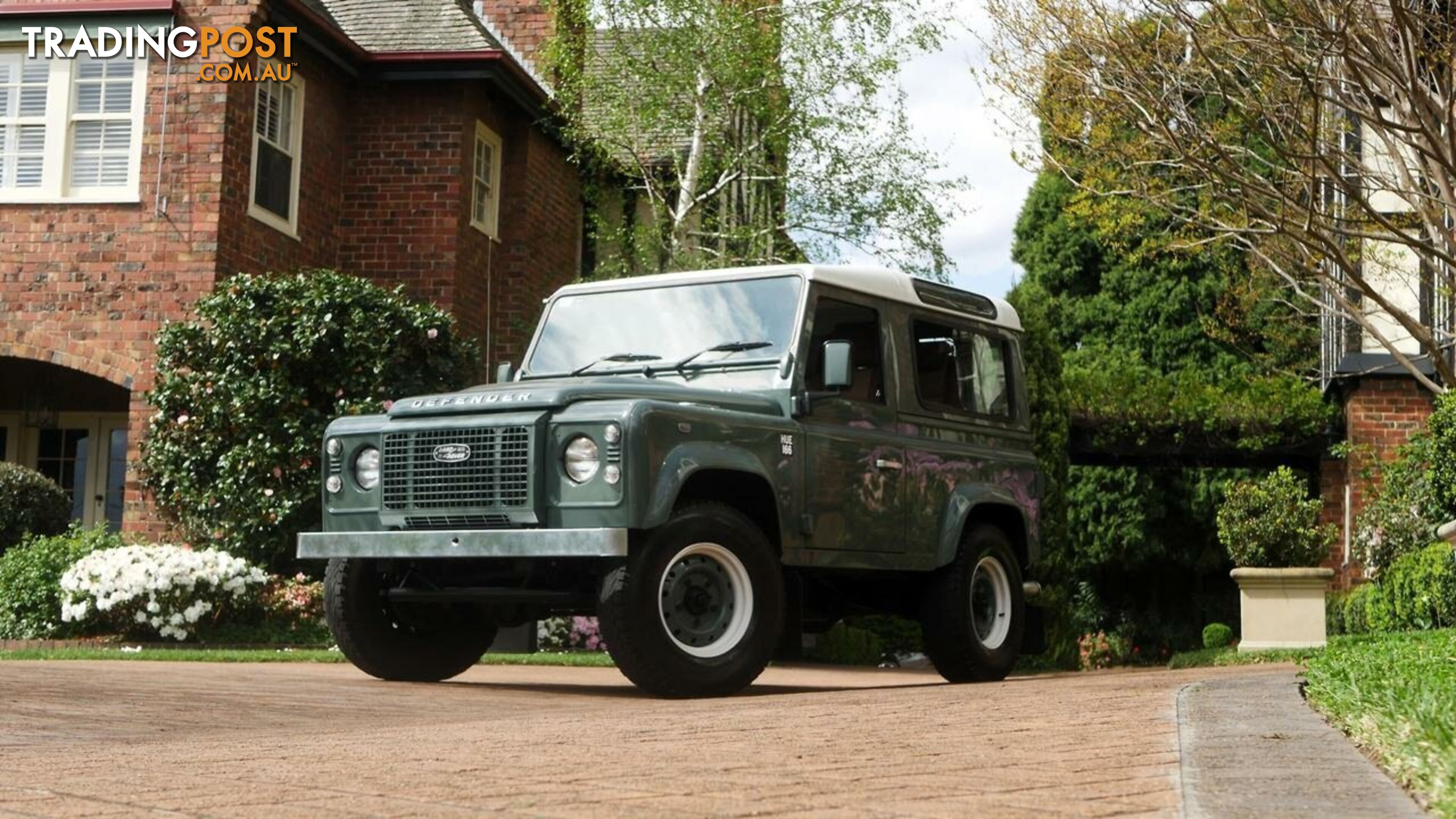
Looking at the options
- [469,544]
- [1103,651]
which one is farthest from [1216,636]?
[469,544]

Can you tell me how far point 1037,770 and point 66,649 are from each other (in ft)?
32.4

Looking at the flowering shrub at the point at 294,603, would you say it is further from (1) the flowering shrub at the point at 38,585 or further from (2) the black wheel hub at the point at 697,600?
(2) the black wheel hub at the point at 697,600

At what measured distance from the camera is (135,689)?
7.76 m

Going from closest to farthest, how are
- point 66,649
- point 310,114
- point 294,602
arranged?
point 66,649 → point 294,602 → point 310,114

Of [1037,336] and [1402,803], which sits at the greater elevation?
[1037,336]

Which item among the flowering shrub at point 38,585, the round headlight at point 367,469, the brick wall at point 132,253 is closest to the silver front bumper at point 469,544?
the round headlight at point 367,469

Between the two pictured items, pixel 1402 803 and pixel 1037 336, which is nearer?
pixel 1402 803

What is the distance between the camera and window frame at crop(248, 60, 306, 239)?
17422 mm

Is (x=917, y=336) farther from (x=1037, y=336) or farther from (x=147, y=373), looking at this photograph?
(x=147, y=373)

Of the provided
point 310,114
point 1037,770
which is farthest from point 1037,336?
point 1037,770

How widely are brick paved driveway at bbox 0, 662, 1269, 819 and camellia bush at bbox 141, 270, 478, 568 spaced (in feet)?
23.6

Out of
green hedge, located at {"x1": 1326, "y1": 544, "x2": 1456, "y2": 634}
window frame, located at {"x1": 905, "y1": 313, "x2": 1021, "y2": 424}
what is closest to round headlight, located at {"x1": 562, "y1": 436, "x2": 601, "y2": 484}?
A: window frame, located at {"x1": 905, "y1": 313, "x2": 1021, "y2": 424}

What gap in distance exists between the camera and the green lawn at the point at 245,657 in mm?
11773

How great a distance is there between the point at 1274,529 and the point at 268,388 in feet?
30.1
